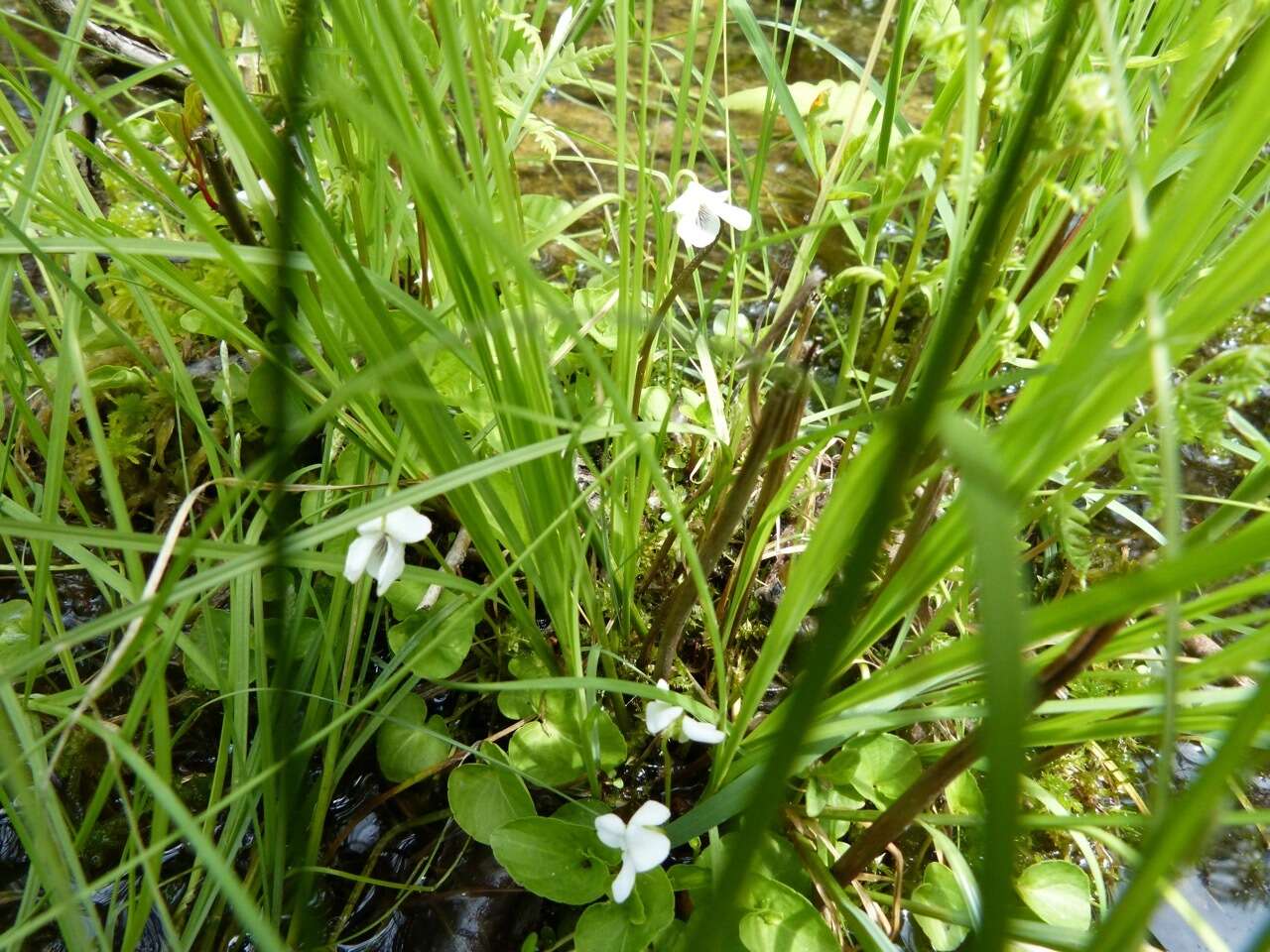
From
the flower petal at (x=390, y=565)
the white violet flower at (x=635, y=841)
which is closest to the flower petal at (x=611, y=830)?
the white violet flower at (x=635, y=841)

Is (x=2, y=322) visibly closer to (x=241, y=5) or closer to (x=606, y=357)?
(x=241, y=5)

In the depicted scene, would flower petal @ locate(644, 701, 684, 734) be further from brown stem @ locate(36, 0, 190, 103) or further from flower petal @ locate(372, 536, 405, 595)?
brown stem @ locate(36, 0, 190, 103)

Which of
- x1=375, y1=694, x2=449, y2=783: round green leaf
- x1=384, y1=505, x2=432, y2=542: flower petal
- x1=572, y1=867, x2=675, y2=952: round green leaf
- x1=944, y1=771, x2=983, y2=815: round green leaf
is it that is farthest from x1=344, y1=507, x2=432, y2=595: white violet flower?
x1=944, y1=771, x2=983, y2=815: round green leaf

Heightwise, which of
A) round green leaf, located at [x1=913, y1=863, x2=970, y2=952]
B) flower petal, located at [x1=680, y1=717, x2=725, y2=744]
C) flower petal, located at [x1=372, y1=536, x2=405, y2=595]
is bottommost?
round green leaf, located at [x1=913, y1=863, x2=970, y2=952]

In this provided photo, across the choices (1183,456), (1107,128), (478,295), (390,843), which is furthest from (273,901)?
(1183,456)

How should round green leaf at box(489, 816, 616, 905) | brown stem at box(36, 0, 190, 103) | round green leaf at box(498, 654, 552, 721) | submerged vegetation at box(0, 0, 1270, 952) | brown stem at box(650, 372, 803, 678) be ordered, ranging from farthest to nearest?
brown stem at box(36, 0, 190, 103)
round green leaf at box(498, 654, 552, 721)
round green leaf at box(489, 816, 616, 905)
brown stem at box(650, 372, 803, 678)
submerged vegetation at box(0, 0, 1270, 952)

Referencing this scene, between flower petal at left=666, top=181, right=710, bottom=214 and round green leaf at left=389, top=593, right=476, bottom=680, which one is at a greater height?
flower petal at left=666, top=181, right=710, bottom=214
